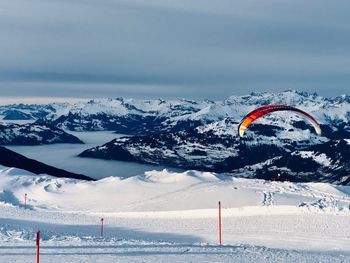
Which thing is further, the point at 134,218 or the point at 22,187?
the point at 22,187

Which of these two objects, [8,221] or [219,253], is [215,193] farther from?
[219,253]

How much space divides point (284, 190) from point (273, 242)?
35982 millimetres

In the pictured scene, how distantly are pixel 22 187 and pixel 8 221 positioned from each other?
49669 millimetres

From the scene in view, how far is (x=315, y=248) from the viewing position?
28.7 m

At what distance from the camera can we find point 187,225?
3825 centimetres

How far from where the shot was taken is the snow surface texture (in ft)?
75.0

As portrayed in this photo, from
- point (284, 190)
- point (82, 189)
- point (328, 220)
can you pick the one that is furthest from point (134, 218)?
point (82, 189)

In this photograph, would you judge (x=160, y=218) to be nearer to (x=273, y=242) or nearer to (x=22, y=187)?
(x=273, y=242)

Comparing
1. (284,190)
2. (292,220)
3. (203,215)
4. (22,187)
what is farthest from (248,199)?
(22,187)

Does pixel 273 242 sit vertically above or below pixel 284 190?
below

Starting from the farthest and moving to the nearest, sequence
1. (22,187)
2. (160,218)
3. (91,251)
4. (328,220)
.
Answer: (22,187)
(160,218)
(328,220)
(91,251)

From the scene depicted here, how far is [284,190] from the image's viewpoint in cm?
6581

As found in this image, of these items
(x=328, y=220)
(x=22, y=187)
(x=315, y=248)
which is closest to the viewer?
(x=315, y=248)

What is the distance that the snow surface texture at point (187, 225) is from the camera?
2288 centimetres
